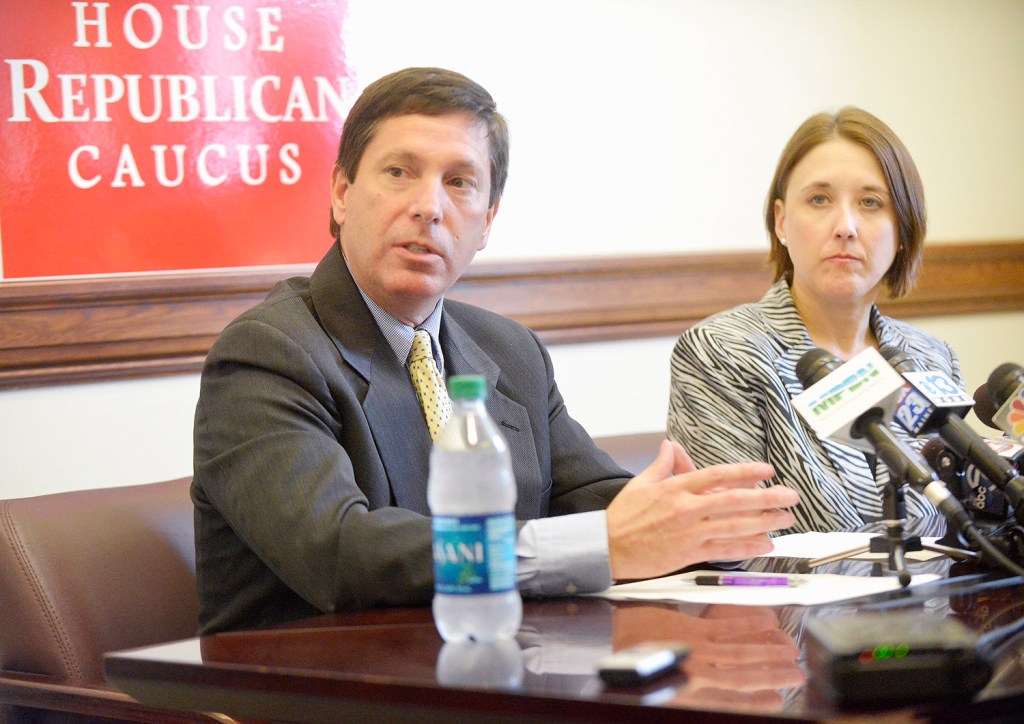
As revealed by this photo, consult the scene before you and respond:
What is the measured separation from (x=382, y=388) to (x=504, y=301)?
5.15 ft

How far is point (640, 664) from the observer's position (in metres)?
1.06

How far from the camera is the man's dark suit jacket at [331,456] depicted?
4.91 feet

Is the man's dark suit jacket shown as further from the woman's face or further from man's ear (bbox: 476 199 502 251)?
the woman's face

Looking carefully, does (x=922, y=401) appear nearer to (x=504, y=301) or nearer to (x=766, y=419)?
(x=766, y=419)

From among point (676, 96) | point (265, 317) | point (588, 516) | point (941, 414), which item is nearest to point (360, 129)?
point (265, 317)

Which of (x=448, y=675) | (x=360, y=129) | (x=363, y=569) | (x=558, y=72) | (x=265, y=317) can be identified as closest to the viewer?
(x=448, y=675)

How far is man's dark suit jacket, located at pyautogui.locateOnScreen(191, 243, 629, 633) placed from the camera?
1.50 m

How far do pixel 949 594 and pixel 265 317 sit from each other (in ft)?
3.52

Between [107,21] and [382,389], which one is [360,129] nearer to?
[382,389]

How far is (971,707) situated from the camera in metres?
1.01

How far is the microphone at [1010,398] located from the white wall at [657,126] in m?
1.80

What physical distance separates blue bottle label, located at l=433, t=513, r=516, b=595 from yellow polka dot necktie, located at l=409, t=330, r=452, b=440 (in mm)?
715

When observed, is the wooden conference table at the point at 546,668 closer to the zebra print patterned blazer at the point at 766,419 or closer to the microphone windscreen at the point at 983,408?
the microphone windscreen at the point at 983,408

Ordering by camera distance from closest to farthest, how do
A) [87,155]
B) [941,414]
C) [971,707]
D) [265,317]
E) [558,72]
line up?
[971,707]
[941,414]
[265,317]
[87,155]
[558,72]
